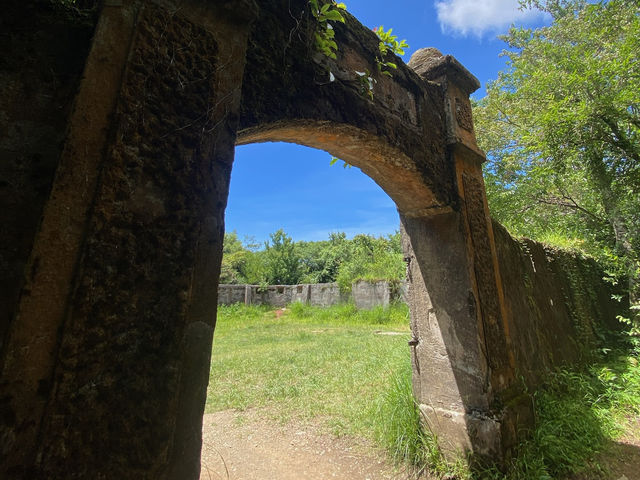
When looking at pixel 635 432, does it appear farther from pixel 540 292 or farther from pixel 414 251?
pixel 414 251

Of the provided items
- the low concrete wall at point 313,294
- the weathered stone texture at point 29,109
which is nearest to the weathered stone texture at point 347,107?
the weathered stone texture at point 29,109

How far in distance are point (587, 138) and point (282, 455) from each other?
6808 millimetres

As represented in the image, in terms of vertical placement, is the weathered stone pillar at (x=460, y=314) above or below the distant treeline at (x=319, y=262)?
below

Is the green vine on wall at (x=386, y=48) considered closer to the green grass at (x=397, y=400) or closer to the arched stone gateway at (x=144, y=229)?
the arched stone gateway at (x=144, y=229)

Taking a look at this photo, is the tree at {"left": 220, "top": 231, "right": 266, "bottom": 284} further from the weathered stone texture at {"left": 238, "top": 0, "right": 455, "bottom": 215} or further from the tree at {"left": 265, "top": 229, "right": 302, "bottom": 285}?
the weathered stone texture at {"left": 238, "top": 0, "right": 455, "bottom": 215}

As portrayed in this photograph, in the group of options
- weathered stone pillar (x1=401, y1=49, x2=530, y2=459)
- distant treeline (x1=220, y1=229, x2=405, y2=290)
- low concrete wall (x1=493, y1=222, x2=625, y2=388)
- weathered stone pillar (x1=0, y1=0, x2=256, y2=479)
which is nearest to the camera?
weathered stone pillar (x1=0, y1=0, x2=256, y2=479)

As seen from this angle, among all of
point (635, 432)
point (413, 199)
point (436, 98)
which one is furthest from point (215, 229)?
point (635, 432)

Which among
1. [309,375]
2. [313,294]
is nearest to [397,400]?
[309,375]

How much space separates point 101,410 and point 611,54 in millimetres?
9253

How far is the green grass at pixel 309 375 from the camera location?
355 centimetres

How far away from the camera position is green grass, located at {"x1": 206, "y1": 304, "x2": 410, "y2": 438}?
3547mm

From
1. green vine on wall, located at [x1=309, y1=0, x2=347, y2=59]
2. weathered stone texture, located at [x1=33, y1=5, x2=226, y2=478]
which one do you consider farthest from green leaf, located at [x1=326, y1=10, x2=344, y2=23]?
weathered stone texture, located at [x1=33, y1=5, x2=226, y2=478]

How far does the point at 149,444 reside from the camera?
0.97 metres

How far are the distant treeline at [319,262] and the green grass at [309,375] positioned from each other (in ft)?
19.1
